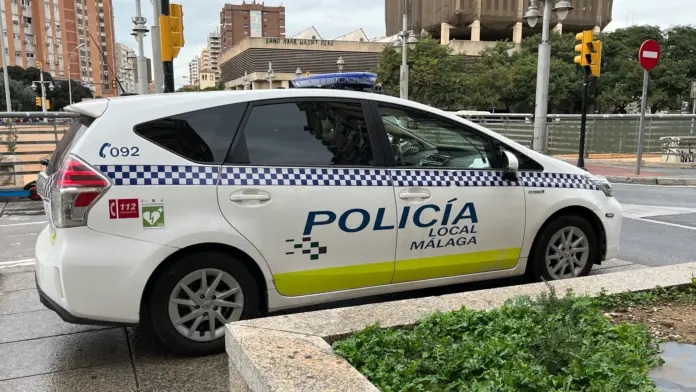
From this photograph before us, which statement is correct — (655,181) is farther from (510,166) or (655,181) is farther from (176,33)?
(176,33)

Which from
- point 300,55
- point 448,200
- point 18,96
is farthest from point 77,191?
point 300,55

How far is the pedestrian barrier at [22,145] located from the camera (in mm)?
10445

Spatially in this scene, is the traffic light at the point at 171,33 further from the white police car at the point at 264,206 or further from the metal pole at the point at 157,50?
the white police car at the point at 264,206

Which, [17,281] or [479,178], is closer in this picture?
[479,178]

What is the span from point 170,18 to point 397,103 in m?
7.11

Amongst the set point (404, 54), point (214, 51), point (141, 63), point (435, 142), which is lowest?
point (435, 142)

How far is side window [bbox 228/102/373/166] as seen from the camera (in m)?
3.61

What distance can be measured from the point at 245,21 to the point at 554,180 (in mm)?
159417

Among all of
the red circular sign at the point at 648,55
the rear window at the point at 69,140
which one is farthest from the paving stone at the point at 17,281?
the red circular sign at the point at 648,55

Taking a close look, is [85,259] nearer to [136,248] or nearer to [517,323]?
[136,248]

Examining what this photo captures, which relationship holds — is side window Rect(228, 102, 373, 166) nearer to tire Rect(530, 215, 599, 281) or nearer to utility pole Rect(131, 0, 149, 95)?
tire Rect(530, 215, 599, 281)

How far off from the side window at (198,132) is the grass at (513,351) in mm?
1571

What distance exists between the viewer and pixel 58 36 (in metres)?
107

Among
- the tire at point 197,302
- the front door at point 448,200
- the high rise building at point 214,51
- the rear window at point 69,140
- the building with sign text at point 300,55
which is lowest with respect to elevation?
the tire at point 197,302
